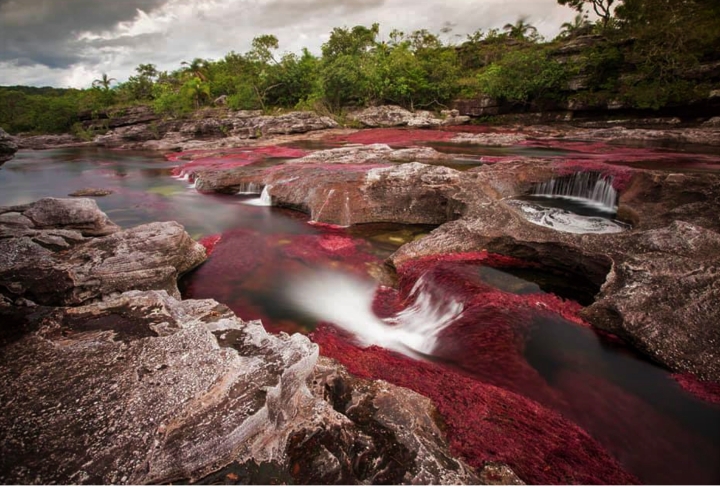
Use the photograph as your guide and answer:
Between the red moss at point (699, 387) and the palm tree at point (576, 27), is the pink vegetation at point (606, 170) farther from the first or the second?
the palm tree at point (576, 27)

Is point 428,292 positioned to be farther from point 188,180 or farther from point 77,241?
point 188,180

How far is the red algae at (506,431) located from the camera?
334 centimetres

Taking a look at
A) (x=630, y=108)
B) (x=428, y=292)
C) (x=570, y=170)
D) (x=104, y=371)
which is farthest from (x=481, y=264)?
(x=630, y=108)

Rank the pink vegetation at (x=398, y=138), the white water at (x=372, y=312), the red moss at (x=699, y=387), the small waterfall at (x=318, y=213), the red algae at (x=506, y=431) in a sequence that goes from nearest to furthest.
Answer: the red algae at (x=506, y=431) → the red moss at (x=699, y=387) → the white water at (x=372, y=312) → the small waterfall at (x=318, y=213) → the pink vegetation at (x=398, y=138)

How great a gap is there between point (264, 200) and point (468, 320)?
40.5ft

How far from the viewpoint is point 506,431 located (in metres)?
3.76

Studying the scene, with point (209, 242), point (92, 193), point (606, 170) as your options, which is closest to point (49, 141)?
point (92, 193)

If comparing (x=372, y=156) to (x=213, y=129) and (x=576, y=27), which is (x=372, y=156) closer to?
(x=213, y=129)

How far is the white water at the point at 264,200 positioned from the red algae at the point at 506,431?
12.0 meters

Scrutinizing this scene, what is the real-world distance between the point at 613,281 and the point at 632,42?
2004 inches

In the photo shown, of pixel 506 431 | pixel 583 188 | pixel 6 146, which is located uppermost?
pixel 6 146

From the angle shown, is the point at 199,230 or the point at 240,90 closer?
the point at 199,230

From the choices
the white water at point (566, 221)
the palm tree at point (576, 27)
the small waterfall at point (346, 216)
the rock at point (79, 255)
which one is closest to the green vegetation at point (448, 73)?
the palm tree at point (576, 27)

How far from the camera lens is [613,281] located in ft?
21.2
